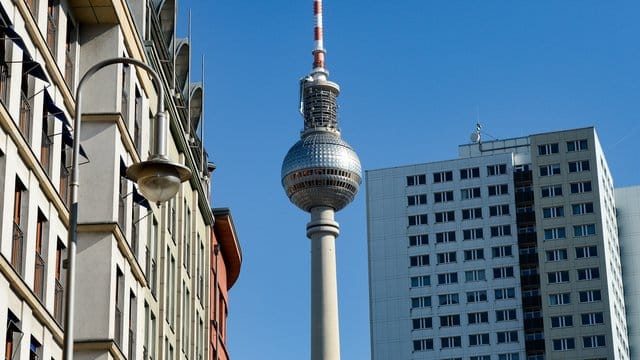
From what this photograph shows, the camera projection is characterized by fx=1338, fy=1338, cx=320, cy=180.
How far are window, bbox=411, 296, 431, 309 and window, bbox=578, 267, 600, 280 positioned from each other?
20.9m

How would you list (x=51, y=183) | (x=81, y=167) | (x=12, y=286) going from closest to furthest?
(x=12, y=286) < (x=51, y=183) < (x=81, y=167)

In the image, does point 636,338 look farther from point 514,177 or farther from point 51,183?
point 51,183

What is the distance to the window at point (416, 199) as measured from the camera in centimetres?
18562

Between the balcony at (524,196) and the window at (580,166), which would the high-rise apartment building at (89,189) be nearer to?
the window at (580,166)

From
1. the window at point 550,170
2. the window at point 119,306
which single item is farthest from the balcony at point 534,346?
the window at point 119,306

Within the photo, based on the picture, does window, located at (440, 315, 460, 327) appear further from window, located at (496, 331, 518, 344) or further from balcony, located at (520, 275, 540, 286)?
balcony, located at (520, 275, 540, 286)

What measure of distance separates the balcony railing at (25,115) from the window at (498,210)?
153192 mm

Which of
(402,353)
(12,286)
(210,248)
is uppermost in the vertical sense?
(402,353)

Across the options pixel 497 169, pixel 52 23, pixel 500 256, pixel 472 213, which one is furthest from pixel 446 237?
pixel 52 23

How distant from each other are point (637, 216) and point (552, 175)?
846 inches

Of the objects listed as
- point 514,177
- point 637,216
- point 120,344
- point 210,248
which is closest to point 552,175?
point 514,177

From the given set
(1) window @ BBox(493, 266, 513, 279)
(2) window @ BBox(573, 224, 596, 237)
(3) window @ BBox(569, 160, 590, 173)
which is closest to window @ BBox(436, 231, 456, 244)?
(1) window @ BBox(493, 266, 513, 279)

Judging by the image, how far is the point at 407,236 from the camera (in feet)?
→ 607

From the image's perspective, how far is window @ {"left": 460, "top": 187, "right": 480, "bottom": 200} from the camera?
→ 184m
